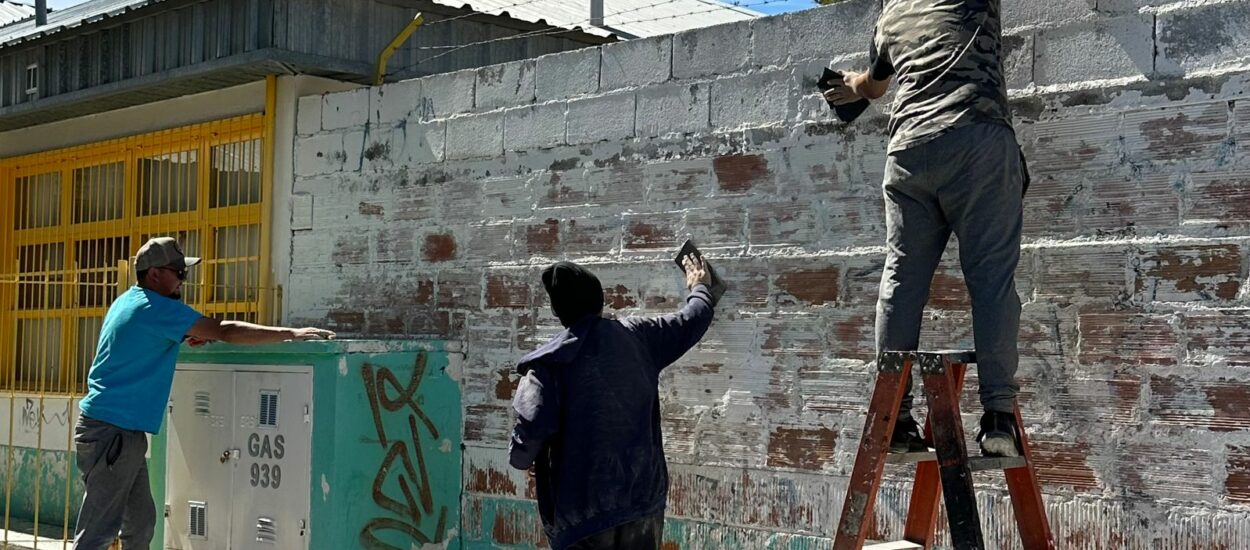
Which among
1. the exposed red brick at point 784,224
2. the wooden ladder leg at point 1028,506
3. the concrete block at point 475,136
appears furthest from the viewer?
the concrete block at point 475,136

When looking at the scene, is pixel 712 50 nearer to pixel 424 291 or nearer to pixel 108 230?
pixel 424 291

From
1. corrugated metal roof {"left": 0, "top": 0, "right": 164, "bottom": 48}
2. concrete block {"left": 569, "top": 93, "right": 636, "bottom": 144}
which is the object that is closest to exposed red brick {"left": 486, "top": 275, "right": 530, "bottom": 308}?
concrete block {"left": 569, "top": 93, "right": 636, "bottom": 144}

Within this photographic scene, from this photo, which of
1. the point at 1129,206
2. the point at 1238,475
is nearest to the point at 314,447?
the point at 1129,206

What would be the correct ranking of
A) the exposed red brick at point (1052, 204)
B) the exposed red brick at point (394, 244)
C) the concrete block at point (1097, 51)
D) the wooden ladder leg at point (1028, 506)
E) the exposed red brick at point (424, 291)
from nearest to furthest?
the wooden ladder leg at point (1028, 506) < the concrete block at point (1097, 51) < the exposed red brick at point (1052, 204) < the exposed red brick at point (424, 291) < the exposed red brick at point (394, 244)

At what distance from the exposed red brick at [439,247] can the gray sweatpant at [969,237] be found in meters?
3.09

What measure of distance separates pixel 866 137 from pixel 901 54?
2.96ft

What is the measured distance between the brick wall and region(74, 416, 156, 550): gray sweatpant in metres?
1.42

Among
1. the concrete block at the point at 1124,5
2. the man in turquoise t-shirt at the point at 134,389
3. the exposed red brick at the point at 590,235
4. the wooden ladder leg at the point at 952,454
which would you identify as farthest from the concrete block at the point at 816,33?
the man in turquoise t-shirt at the point at 134,389

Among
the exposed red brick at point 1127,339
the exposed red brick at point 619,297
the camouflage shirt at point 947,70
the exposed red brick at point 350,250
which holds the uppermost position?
the camouflage shirt at point 947,70

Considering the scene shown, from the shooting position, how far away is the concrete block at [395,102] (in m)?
7.41

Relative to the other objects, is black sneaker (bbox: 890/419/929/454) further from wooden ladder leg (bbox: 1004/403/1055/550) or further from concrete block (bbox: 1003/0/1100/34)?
concrete block (bbox: 1003/0/1100/34)

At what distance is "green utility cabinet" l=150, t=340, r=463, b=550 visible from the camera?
6.64 metres

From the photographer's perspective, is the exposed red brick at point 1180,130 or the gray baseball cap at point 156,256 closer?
the exposed red brick at point 1180,130

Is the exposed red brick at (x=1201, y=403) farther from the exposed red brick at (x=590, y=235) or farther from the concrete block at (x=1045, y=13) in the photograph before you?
the exposed red brick at (x=590, y=235)
